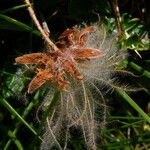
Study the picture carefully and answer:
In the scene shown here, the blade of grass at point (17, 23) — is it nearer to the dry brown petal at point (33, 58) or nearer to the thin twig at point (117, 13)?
the dry brown petal at point (33, 58)

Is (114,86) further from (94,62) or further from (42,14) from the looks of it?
(42,14)

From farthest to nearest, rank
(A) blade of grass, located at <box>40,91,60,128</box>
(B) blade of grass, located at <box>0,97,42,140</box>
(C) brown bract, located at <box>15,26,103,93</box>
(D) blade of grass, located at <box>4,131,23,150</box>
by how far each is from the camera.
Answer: (D) blade of grass, located at <box>4,131,23,150</box>
(B) blade of grass, located at <box>0,97,42,140</box>
(A) blade of grass, located at <box>40,91,60,128</box>
(C) brown bract, located at <box>15,26,103,93</box>

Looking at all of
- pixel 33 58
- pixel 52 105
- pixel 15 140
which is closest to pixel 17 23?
pixel 33 58

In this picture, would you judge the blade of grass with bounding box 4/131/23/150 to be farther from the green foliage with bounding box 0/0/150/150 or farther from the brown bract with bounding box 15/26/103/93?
the brown bract with bounding box 15/26/103/93

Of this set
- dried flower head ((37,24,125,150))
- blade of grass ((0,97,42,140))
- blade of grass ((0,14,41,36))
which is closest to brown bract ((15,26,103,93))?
dried flower head ((37,24,125,150))

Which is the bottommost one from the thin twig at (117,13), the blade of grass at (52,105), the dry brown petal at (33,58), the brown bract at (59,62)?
the blade of grass at (52,105)

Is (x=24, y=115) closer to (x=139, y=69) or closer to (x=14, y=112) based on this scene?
(x=14, y=112)

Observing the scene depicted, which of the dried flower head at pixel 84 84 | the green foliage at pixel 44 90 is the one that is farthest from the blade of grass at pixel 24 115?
the dried flower head at pixel 84 84

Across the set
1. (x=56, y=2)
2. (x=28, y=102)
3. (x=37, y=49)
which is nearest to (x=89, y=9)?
(x=56, y=2)
